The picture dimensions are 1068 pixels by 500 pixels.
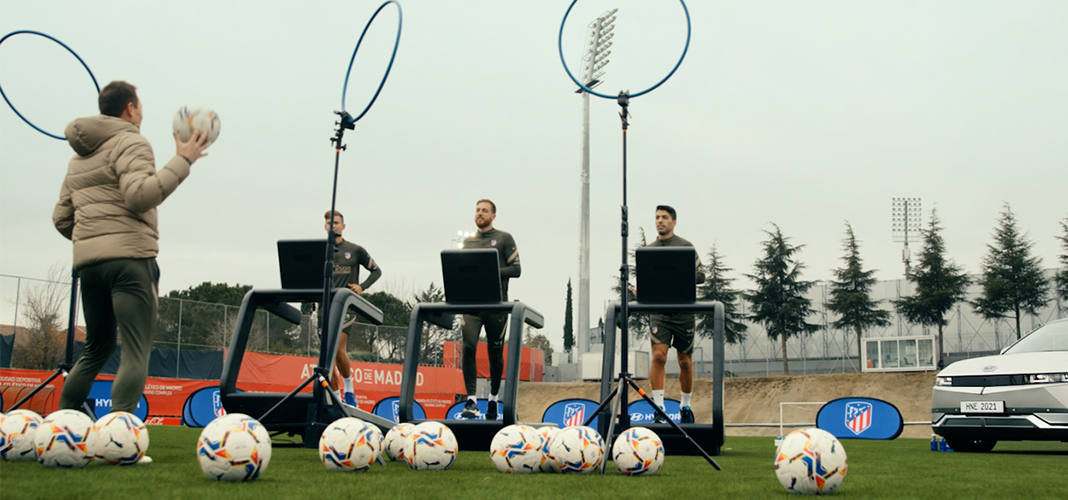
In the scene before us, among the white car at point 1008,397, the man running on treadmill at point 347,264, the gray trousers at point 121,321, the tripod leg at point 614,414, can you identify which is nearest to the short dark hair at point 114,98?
the gray trousers at point 121,321

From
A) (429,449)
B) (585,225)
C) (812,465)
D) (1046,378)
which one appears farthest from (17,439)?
(585,225)

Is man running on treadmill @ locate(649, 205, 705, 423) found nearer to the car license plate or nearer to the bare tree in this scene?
the car license plate

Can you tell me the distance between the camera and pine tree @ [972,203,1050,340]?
37.6m

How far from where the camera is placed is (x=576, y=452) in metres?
3.97

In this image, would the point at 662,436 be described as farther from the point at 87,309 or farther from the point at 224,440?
the point at 87,309

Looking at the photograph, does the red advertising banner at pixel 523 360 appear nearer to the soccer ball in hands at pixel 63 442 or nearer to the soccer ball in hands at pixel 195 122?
the soccer ball in hands at pixel 195 122

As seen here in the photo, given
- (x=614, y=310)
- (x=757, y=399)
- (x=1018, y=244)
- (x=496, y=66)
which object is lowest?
(x=757, y=399)

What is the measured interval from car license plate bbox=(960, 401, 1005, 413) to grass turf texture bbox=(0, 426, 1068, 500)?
126 inches

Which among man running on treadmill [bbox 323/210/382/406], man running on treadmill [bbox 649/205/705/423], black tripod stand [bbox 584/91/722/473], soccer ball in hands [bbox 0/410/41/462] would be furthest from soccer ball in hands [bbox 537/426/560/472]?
man running on treadmill [bbox 323/210/382/406]

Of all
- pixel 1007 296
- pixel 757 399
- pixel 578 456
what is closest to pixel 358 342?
pixel 757 399

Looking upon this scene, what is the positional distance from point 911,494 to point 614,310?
9.62ft

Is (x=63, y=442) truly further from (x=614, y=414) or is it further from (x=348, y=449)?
(x=614, y=414)

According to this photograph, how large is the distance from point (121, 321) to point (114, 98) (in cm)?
129

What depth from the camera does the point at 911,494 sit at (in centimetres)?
338
